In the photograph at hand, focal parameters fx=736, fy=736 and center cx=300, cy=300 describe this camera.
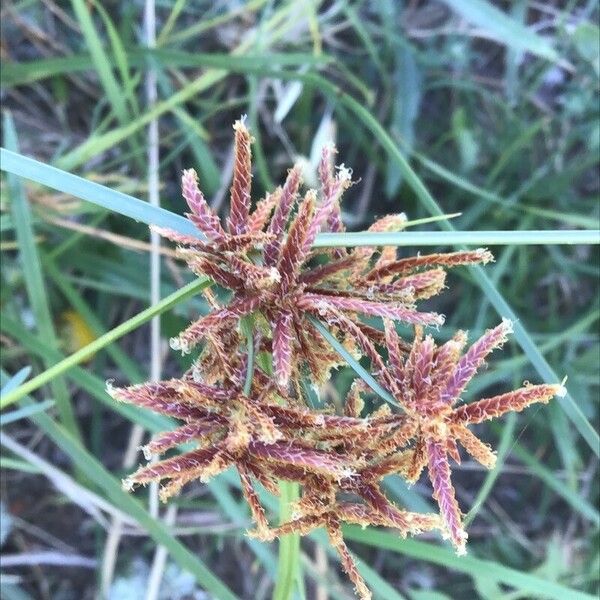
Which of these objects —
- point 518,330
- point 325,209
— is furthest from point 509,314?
point 325,209

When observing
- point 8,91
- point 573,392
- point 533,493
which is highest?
point 8,91

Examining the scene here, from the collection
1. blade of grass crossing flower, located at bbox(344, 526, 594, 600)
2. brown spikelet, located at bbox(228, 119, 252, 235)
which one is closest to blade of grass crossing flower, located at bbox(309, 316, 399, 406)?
brown spikelet, located at bbox(228, 119, 252, 235)

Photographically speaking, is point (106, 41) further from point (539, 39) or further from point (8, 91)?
point (539, 39)

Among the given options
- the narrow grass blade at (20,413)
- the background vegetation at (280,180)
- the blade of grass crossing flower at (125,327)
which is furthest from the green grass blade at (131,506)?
the blade of grass crossing flower at (125,327)

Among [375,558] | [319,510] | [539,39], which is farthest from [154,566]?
[539,39]

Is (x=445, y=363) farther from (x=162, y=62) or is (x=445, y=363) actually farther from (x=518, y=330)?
(x=162, y=62)

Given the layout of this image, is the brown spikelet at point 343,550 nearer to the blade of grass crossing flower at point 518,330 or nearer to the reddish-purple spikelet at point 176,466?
the reddish-purple spikelet at point 176,466
